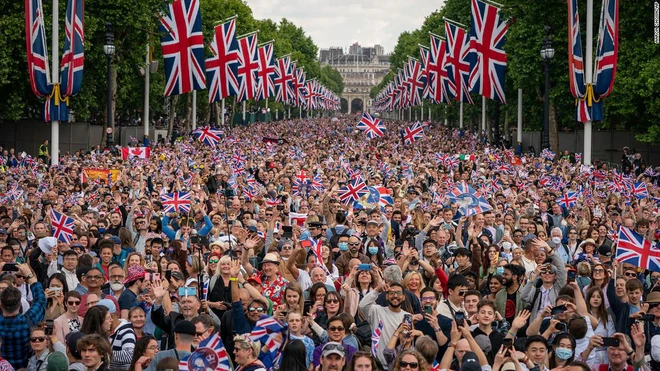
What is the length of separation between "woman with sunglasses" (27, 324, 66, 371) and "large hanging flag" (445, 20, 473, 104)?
1463 inches

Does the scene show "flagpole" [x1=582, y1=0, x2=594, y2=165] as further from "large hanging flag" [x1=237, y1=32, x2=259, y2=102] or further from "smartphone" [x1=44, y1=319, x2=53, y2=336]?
"smartphone" [x1=44, y1=319, x2=53, y2=336]

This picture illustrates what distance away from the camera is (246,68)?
5006cm

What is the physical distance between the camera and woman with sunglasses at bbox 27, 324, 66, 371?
8906 millimetres

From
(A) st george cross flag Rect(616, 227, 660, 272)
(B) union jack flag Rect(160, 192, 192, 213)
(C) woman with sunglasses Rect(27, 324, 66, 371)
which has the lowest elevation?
(C) woman with sunglasses Rect(27, 324, 66, 371)

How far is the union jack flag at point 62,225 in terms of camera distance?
1499 cm

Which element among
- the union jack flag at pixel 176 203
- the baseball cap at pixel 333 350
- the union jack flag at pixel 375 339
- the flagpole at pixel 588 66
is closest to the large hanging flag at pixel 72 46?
the flagpole at pixel 588 66

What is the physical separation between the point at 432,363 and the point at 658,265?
4913 millimetres

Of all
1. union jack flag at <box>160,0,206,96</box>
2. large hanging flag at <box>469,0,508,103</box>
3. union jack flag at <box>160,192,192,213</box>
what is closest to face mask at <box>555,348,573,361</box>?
union jack flag at <box>160,192,192,213</box>

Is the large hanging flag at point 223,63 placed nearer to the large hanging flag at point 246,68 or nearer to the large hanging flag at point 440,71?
the large hanging flag at point 246,68

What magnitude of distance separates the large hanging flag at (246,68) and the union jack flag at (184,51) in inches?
363

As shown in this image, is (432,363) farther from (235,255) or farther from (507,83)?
(507,83)

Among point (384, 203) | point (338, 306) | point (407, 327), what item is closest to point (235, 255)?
point (338, 306)

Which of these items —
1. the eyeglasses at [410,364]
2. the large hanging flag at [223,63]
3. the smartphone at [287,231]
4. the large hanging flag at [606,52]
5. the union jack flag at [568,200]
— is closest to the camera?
the eyeglasses at [410,364]

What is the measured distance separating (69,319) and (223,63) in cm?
3558
